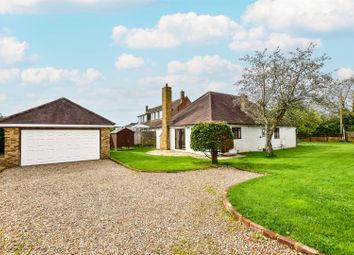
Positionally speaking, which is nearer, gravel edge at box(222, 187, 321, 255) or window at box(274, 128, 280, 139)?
gravel edge at box(222, 187, 321, 255)

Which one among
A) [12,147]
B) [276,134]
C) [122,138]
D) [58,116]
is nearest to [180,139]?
[122,138]

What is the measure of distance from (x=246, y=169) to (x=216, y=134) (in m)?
2.59

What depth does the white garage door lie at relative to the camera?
15.3 metres

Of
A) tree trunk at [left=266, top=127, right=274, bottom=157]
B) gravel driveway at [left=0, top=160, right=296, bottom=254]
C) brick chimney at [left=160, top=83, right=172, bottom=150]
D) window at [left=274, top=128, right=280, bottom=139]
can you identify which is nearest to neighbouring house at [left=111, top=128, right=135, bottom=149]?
brick chimney at [left=160, top=83, right=172, bottom=150]

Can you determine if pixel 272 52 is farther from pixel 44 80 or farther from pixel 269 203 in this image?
pixel 44 80

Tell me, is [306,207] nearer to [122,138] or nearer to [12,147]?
[12,147]

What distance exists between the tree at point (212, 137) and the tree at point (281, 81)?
18.6 ft

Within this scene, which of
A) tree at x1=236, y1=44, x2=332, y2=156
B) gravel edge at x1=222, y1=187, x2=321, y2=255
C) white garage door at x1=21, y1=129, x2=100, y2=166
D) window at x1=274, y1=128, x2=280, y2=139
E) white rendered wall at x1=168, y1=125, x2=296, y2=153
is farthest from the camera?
window at x1=274, y1=128, x2=280, y2=139

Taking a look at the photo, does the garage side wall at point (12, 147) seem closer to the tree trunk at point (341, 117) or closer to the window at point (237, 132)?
the window at point (237, 132)

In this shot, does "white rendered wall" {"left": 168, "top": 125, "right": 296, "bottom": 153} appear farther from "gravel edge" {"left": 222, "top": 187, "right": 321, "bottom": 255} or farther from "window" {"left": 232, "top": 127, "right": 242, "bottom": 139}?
"gravel edge" {"left": 222, "top": 187, "right": 321, "bottom": 255}

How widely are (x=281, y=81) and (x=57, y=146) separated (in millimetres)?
16284

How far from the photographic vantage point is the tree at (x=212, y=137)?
45.1 ft

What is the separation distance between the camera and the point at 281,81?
56.7 feet

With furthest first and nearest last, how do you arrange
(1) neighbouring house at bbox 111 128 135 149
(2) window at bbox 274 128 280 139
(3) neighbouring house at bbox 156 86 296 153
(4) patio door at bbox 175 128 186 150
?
(1) neighbouring house at bbox 111 128 135 149
(2) window at bbox 274 128 280 139
(4) patio door at bbox 175 128 186 150
(3) neighbouring house at bbox 156 86 296 153
